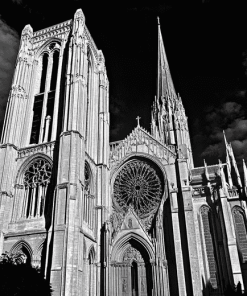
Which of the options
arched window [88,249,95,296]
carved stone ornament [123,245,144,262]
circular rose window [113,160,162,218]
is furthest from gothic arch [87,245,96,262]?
circular rose window [113,160,162,218]

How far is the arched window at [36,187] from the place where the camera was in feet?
76.1

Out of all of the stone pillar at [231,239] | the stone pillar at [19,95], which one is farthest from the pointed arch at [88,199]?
the stone pillar at [231,239]

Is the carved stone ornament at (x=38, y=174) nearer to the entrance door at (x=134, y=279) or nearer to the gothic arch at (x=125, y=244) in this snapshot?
the gothic arch at (x=125, y=244)

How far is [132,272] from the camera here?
23.5 m

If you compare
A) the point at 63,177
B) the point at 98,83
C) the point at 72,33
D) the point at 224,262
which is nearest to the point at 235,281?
the point at 224,262

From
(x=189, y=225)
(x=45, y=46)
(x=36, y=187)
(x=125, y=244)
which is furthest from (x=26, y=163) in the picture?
(x=189, y=225)

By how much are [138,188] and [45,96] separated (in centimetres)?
1246

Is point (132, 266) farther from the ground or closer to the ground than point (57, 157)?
closer to the ground

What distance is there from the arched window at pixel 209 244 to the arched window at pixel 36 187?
13.2m

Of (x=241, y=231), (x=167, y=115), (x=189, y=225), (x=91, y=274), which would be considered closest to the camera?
(x=91, y=274)

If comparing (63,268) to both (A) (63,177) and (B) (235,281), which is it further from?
(B) (235,281)

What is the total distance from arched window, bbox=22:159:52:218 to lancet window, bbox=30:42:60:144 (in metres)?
2.79

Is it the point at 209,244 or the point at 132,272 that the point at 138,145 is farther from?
the point at 132,272

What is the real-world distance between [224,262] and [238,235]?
283cm
